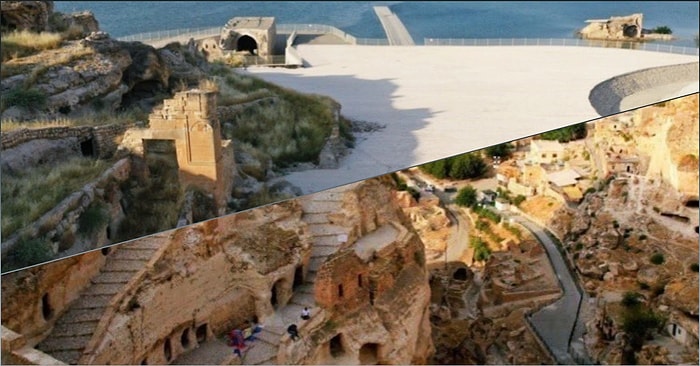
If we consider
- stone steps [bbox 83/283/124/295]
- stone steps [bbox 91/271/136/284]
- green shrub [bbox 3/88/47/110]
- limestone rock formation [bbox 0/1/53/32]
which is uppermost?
limestone rock formation [bbox 0/1/53/32]

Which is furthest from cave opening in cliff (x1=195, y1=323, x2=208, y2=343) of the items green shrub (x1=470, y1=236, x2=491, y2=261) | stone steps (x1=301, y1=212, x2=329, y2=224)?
green shrub (x1=470, y1=236, x2=491, y2=261)

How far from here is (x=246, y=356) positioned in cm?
457

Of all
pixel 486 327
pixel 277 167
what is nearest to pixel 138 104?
pixel 277 167

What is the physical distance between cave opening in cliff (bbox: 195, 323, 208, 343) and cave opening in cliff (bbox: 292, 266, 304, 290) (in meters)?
0.63

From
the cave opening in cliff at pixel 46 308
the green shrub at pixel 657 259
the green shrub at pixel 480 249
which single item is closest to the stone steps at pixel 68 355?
the cave opening in cliff at pixel 46 308

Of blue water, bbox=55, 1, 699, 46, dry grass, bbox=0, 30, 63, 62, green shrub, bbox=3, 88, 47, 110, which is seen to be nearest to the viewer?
green shrub, bbox=3, 88, 47, 110

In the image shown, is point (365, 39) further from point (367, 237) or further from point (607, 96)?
point (367, 237)

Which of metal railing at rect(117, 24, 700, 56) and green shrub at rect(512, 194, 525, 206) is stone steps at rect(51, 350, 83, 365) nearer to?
metal railing at rect(117, 24, 700, 56)

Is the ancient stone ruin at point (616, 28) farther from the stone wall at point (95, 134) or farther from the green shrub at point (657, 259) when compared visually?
the stone wall at point (95, 134)

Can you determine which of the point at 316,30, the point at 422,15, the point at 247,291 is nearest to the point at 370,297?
Answer: the point at 247,291

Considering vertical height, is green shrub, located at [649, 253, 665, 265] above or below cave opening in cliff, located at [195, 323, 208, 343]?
below

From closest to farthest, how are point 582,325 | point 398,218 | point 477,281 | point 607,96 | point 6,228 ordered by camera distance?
point 6,228 < point 398,218 < point 607,96 < point 582,325 < point 477,281

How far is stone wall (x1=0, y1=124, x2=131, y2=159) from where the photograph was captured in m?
4.29

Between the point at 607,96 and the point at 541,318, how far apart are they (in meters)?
3.13
